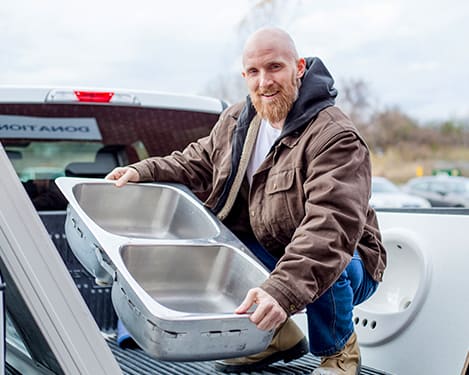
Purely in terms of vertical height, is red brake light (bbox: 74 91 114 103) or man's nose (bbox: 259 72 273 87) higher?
man's nose (bbox: 259 72 273 87)

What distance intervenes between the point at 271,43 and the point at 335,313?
1018 mm

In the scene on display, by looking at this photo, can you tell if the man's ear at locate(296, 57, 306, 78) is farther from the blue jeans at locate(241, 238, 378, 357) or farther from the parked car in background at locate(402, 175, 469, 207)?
the parked car in background at locate(402, 175, 469, 207)

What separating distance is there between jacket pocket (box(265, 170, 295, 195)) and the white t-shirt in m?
0.20

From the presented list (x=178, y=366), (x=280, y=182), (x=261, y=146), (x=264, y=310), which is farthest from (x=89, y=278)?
(x=264, y=310)

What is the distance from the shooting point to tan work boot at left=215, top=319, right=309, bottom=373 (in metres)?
2.97

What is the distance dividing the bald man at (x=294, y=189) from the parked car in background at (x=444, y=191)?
16.3m

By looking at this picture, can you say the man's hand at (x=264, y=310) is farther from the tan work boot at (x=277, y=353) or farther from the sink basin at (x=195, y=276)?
the tan work boot at (x=277, y=353)

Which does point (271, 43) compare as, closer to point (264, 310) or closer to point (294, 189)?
point (294, 189)

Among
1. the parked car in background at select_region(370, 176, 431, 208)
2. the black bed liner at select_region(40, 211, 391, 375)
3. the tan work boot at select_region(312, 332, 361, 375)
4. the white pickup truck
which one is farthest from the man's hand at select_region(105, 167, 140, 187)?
the parked car in background at select_region(370, 176, 431, 208)

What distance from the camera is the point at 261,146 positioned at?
2883 millimetres

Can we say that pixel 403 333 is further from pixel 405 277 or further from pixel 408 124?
pixel 408 124

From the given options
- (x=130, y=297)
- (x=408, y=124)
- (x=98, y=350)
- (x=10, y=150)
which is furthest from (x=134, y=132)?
(x=408, y=124)

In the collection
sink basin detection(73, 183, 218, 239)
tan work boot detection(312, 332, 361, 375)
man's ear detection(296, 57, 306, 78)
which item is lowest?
tan work boot detection(312, 332, 361, 375)

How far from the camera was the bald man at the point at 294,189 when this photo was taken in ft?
7.39
